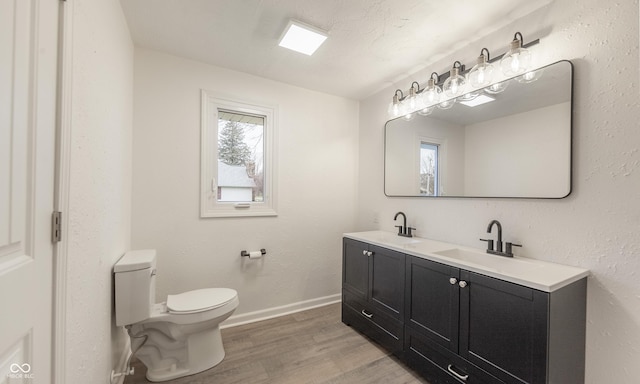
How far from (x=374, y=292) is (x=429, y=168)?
1176 mm

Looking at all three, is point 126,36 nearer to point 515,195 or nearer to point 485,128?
point 485,128

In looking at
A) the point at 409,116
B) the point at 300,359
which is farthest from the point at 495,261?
the point at 300,359

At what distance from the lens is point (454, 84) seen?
1.91 m

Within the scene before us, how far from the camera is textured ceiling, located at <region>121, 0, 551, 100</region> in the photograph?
1578mm

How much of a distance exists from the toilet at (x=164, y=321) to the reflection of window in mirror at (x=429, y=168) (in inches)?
72.2

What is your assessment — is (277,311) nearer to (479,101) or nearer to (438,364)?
(438,364)

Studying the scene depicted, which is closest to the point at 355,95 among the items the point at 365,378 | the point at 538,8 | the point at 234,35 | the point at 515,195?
the point at 234,35

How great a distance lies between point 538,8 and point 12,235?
2595 millimetres

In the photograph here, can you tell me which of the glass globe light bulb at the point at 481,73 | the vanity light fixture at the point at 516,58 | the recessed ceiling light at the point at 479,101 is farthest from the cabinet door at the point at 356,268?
the vanity light fixture at the point at 516,58

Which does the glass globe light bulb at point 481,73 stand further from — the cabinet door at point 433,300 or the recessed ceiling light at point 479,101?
the cabinet door at point 433,300

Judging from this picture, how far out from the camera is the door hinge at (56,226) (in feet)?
2.65

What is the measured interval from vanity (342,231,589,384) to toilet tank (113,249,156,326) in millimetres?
1606

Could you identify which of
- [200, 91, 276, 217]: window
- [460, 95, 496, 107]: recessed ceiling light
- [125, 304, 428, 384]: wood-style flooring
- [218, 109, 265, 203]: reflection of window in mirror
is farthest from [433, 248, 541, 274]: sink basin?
[218, 109, 265, 203]: reflection of window in mirror

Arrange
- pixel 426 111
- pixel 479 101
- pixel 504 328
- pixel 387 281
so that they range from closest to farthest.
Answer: pixel 504 328 < pixel 479 101 < pixel 387 281 < pixel 426 111
